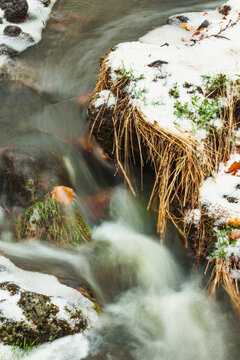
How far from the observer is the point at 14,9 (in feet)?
18.6

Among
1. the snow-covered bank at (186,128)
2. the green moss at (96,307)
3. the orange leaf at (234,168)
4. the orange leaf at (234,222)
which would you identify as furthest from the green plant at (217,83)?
the green moss at (96,307)

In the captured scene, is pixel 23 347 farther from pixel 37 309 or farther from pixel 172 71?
pixel 172 71

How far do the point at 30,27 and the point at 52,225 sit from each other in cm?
458

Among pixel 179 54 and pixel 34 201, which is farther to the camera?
pixel 179 54

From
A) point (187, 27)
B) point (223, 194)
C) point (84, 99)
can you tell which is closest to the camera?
point (223, 194)

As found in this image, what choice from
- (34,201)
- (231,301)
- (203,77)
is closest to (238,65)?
(203,77)

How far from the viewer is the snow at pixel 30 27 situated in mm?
5309

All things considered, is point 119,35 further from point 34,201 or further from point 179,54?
point 34,201

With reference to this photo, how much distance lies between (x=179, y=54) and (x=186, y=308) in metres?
2.83

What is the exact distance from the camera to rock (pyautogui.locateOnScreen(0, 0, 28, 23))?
223 inches

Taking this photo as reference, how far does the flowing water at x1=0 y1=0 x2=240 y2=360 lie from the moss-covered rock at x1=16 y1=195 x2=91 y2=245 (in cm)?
10

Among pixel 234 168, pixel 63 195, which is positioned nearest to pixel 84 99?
pixel 63 195

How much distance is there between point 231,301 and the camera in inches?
97.9

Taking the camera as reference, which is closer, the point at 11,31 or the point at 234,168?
the point at 234,168
